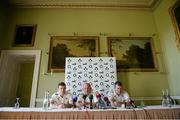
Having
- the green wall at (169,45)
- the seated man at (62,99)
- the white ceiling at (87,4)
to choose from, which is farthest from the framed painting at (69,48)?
the green wall at (169,45)

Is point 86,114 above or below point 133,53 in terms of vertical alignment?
below

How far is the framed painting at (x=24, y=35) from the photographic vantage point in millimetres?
4797

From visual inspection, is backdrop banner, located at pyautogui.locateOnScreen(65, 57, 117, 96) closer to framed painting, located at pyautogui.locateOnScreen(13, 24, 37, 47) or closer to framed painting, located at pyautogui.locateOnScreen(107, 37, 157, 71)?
framed painting, located at pyautogui.locateOnScreen(107, 37, 157, 71)

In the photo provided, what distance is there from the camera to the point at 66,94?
333cm

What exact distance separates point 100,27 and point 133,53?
1.24 metres

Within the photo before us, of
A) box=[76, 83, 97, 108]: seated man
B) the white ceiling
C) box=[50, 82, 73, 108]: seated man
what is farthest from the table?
the white ceiling

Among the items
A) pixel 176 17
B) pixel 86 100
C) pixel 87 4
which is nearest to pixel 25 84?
pixel 87 4

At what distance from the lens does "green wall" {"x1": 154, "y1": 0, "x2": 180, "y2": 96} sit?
4.15m

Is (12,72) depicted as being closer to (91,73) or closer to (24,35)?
(24,35)

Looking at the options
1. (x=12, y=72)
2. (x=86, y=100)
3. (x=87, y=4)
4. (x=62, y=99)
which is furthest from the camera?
(x=87, y=4)

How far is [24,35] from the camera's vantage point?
192 inches

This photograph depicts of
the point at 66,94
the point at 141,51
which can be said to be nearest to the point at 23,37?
the point at 66,94

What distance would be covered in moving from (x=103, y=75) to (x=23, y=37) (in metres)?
2.55

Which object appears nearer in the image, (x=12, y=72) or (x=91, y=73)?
(x=91, y=73)
